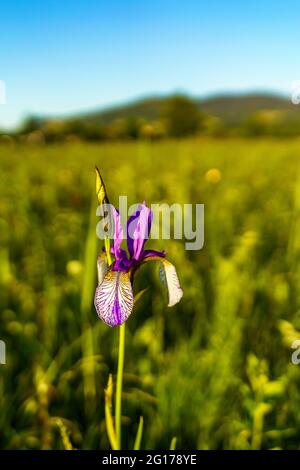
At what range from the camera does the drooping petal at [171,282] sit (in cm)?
49

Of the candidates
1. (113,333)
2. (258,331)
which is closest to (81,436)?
(113,333)

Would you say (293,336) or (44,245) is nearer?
(293,336)

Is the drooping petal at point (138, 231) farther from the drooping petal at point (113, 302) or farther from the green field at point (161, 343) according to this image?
the green field at point (161, 343)

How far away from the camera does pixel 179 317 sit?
56.1 inches

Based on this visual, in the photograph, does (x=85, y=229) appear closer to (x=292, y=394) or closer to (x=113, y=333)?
(x=113, y=333)

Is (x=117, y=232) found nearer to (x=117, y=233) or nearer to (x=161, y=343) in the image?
(x=117, y=233)

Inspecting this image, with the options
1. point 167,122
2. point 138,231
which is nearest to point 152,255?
point 138,231

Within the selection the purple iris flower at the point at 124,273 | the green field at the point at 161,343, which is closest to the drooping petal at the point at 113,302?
the purple iris flower at the point at 124,273

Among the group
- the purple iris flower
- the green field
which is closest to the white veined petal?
the purple iris flower

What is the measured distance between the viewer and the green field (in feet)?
3.30

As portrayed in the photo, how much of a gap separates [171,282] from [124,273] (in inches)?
2.1

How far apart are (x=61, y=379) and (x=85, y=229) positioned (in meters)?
0.87

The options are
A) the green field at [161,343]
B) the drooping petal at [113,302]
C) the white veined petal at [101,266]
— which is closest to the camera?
the drooping petal at [113,302]
